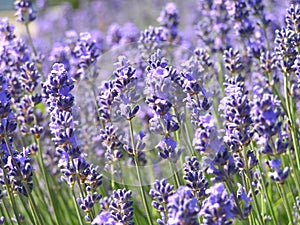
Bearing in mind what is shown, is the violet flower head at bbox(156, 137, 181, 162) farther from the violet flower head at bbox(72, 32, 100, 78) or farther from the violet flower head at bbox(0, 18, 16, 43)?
the violet flower head at bbox(0, 18, 16, 43)

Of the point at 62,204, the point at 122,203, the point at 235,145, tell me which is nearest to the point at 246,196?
the point at 235,145

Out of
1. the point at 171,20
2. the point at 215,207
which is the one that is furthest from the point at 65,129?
the point at 171,20

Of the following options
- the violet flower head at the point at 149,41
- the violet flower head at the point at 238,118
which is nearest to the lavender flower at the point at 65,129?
the violet flower head at the point at 238,118

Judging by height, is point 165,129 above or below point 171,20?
below

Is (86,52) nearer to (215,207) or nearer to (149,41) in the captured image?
(149,41)

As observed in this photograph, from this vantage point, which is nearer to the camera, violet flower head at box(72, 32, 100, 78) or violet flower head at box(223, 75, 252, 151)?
violet flower head at box(223, 75, 252, 151)

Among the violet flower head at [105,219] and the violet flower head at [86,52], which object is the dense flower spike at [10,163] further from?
the violet flower head at [86,52]

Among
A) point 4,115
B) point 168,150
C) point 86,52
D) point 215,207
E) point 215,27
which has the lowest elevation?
point 215,207

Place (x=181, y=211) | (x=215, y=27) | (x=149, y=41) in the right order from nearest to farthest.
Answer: (x=181, y=211) < (x=149, y=41) < (x=215, y=27)

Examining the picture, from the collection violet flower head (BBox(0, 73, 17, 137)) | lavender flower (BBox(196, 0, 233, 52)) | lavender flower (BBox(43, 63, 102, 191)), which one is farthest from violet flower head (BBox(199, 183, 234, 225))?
lavender flower (BBox(196, 0, 233, 52))
